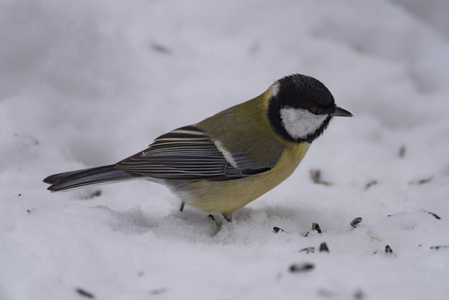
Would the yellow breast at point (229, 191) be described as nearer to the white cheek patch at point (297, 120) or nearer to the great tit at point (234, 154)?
the great tit at point (234, 154)

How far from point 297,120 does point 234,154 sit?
0.35 metres

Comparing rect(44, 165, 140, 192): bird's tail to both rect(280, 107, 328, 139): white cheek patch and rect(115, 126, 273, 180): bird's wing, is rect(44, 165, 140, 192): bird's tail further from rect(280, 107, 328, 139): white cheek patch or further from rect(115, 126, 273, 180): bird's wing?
rect(280, 107, 328, 139): white cheek patch

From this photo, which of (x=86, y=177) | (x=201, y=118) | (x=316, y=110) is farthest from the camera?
(x=201, y=118)

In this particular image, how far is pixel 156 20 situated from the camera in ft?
14.1

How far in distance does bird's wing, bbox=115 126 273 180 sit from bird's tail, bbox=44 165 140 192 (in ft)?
0.11

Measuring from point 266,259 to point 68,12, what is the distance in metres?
2.51

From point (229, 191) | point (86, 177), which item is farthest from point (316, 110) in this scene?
point (86, 177)

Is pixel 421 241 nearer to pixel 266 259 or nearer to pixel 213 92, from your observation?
pixel 266 259

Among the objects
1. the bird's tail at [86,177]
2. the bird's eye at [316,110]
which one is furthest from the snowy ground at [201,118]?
the bird's eye at [316,110]

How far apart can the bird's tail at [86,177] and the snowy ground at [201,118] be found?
0.10 meters

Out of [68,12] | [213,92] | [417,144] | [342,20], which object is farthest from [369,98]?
[68,12]

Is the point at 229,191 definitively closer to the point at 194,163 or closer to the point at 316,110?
the point at 194,163

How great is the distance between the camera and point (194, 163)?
8.39ft

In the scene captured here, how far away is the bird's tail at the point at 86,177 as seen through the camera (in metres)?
2.49
